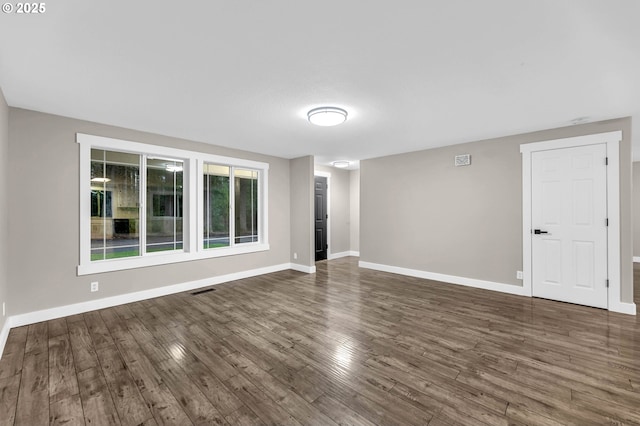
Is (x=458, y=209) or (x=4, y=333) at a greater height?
(x=458, y=209)

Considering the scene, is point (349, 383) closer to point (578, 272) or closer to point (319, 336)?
point (319, 336)

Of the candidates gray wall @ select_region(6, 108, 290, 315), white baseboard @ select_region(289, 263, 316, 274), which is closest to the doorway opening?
white baseboard @ select_region(289, 263, 316, 274)

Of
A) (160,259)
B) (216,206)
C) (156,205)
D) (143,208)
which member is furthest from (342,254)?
(143,208)

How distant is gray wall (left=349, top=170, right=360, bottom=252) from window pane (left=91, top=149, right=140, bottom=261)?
543 cm

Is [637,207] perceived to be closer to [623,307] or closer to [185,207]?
[623,307]

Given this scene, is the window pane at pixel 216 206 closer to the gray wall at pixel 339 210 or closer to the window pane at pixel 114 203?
the window pane at pixel 114 203

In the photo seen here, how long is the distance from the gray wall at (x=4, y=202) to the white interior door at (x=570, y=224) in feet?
21.4

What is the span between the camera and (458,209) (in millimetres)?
4867

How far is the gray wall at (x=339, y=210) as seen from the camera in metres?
7.56

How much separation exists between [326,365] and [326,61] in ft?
8.22

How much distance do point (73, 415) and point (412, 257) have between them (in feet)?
16.7

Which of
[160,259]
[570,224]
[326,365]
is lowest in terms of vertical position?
[326,365]

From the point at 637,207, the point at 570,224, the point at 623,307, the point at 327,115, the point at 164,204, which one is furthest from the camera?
the point at 637,207

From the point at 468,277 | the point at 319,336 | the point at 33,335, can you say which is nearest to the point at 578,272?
the point at 468,277
